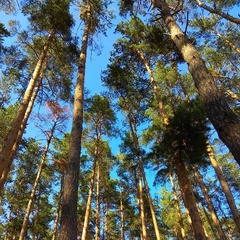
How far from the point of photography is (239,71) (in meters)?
14.9

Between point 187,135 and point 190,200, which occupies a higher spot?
point 187,135

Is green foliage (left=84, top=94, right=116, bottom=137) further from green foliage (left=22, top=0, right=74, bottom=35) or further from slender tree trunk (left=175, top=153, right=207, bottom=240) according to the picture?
slender tree trunk (left=175, top=153, right=207, bottom=240)

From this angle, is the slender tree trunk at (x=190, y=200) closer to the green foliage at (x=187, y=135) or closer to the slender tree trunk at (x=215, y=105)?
the green foliage at (x=187, y=135)

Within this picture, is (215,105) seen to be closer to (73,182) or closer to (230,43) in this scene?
(73,182)

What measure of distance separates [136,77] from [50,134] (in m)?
6.40

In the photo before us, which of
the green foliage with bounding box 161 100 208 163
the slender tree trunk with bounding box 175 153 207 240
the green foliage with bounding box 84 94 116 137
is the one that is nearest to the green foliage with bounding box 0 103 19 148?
the green foliage with bounding box 84 94 116 137

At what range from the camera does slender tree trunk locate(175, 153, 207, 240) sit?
675 cm

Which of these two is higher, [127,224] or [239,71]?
[239,71]

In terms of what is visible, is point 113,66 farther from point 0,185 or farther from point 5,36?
point 0,185

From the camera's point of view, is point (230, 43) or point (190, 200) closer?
point (190, 200)

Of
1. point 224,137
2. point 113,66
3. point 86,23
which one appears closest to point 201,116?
point 224,137

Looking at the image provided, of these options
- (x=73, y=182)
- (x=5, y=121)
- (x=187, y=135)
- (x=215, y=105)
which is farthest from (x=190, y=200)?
(x=5, y=121)

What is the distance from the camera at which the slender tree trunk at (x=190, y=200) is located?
675cm

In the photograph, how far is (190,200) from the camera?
733cm
